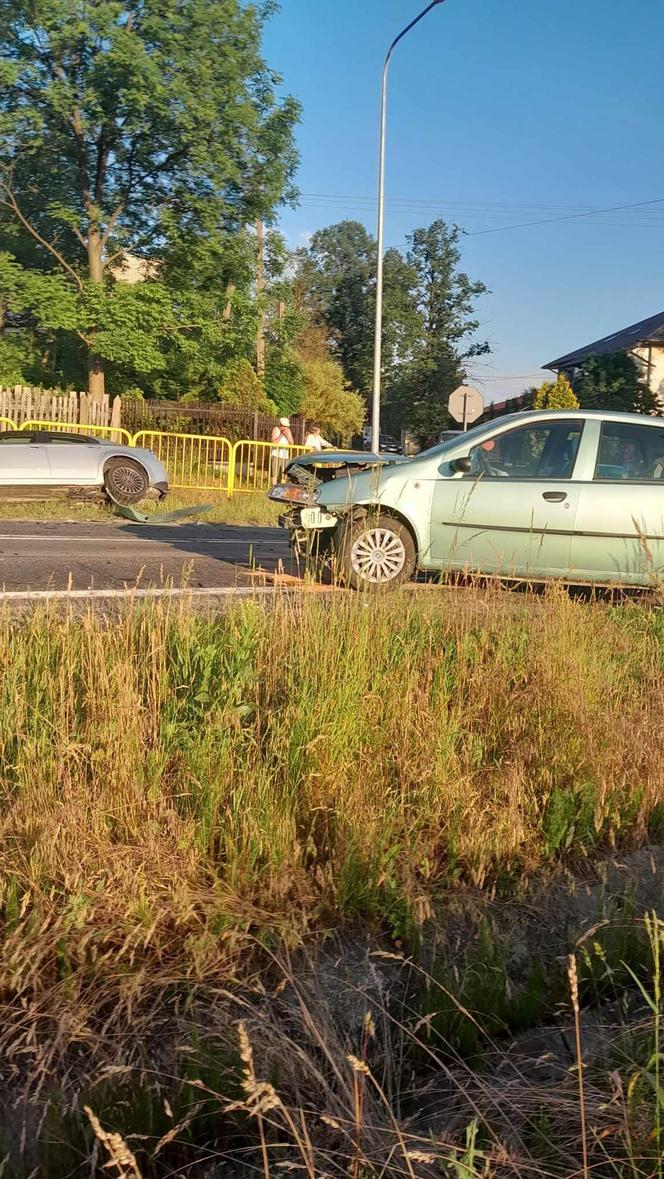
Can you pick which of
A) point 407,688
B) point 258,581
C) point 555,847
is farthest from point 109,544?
point 555,847

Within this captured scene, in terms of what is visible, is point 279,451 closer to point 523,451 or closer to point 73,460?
point 73,460

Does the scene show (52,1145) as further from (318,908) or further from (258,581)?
(258,581)

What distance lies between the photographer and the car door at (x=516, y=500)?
6.92 meters

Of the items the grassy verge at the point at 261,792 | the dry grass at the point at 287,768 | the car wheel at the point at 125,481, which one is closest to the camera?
the grassy verge at the point at 261,792

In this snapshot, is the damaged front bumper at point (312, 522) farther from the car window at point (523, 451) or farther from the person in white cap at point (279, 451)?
the person in white cap at point (279, 451)

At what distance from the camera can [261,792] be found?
9.01 feet

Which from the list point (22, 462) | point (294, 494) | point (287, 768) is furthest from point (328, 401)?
point (287, 768)

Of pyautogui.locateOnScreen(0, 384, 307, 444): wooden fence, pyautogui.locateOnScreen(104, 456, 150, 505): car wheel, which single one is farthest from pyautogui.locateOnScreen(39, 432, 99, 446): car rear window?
pyautogui.locateOnScreen(0, 384, 307, 444): wooden fence

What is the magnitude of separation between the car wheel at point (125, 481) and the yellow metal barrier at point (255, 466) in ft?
13.2

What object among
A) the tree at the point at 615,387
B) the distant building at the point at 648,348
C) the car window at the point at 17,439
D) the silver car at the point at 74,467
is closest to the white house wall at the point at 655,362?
the distant building at the point at 648,348

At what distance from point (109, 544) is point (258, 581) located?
3660 mm

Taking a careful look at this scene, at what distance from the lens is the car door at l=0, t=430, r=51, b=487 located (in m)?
13.9

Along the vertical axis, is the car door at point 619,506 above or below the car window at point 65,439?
below

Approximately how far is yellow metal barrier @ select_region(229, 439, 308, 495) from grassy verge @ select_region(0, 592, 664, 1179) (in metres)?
15.0
